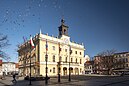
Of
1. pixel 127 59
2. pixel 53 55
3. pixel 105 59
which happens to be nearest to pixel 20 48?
pixel 53 55

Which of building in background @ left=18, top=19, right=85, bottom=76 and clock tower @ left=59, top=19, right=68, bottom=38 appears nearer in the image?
building in background @ left=18, top=19, right=85, bottom=76

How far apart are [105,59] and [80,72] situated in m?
16.6

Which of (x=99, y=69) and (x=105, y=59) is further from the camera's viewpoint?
(x=99, y=69)

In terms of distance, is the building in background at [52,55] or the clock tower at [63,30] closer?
the building in background at [52,55]

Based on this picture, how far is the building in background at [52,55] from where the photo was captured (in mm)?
64025

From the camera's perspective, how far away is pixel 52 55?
68.1m

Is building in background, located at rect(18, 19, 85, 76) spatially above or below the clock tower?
below

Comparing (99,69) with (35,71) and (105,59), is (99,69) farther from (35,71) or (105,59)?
(35,71)

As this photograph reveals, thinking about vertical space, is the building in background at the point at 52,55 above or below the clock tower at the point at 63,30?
below

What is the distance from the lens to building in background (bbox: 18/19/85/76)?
210 feet

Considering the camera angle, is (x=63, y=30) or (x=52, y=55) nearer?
(x=52, y=55)

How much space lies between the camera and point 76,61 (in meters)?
79.9

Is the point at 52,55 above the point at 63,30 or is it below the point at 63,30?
below

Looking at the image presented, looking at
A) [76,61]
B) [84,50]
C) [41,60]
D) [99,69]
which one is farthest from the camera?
[99,69]
